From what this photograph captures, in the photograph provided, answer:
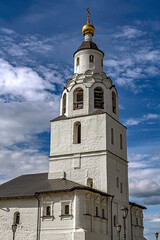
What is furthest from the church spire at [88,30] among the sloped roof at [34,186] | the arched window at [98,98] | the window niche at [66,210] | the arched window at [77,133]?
the window niche at [66,210]

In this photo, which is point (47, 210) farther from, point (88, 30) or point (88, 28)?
point (88, 28)

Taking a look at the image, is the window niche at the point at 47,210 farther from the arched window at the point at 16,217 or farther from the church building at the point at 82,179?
the arched window at the point at 16,217

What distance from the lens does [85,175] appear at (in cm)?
2781

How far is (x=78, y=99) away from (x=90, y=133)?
437 cm

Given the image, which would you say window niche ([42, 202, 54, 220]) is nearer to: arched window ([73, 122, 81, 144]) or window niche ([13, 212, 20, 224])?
window niche ([13, 212, 20, 224])

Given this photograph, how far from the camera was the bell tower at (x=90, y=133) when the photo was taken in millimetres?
27906

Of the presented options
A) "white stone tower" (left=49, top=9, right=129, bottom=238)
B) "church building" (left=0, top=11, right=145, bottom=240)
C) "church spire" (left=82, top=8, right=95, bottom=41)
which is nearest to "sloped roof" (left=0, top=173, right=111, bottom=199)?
"church building" (left=0, top=11, right=145, bottom=240)

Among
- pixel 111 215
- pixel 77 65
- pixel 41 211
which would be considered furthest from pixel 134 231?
pixel 77 65

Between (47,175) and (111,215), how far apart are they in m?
6.84

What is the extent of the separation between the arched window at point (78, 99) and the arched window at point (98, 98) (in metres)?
1.29

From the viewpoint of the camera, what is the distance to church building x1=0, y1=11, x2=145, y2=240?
24.5m

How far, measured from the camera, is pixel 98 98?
1229 inches

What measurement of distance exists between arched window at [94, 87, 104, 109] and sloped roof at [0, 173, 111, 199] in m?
7.39

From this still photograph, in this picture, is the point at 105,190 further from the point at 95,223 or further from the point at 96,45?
the point at 96,45
